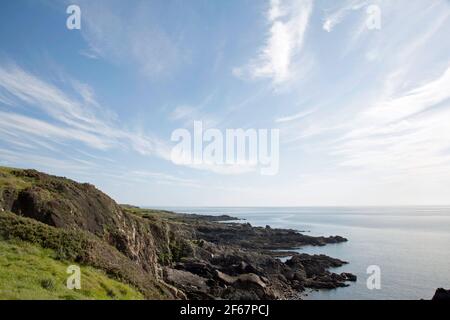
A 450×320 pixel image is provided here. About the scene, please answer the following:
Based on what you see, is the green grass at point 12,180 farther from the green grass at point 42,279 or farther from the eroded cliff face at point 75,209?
the green grass at point 42,279

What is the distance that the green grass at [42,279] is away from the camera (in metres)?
16.1

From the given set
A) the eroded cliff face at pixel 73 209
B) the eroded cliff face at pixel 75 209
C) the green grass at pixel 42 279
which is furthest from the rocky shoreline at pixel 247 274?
the green grass at pixel 42 279

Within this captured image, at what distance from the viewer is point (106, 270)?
24.4 m

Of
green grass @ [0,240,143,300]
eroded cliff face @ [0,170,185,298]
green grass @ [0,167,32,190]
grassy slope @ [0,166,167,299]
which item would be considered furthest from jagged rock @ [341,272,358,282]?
green grass @ [0,167,32,190]

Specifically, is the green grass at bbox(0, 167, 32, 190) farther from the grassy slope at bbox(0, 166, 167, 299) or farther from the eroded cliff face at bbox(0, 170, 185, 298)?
the grassy slope at bbox(0, 166, 167, 299)

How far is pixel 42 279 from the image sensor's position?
58.7 ft

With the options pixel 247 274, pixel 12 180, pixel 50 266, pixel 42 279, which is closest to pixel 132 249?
pixel 12 180

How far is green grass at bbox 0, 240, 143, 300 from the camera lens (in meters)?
16.1

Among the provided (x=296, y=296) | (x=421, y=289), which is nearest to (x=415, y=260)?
(x=421, y=289)

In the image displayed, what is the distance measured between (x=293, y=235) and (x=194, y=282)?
98888 millimetres

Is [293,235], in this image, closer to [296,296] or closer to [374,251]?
[374,251]

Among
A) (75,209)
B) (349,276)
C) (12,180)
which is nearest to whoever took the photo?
(12,180)

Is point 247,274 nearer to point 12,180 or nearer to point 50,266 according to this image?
point 12,180
